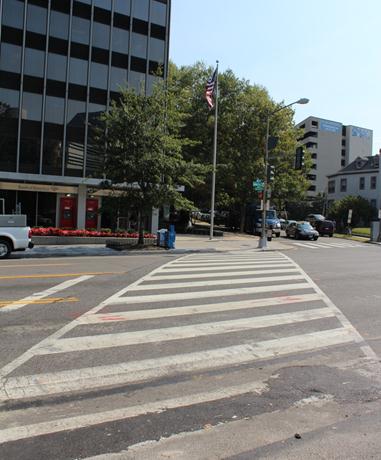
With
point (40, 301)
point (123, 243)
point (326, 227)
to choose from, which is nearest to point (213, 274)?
point (40, 301)

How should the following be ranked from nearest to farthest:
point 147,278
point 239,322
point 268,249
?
point 239,322 → point 147,278 → point 268,249

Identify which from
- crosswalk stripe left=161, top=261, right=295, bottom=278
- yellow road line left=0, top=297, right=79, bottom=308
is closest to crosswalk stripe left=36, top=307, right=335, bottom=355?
yellow road line left=0, top=297, right=79, bottom=308

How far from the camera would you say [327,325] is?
27.6 feet

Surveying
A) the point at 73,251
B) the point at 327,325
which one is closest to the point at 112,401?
the point at 327,325

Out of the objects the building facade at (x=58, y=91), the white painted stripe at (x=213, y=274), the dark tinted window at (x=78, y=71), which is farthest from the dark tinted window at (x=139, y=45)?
the white painted stripe at (x=213, y=274)

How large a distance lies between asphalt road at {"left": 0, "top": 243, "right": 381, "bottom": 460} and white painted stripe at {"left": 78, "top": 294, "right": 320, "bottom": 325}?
4 centimetres

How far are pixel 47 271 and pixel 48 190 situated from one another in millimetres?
19165

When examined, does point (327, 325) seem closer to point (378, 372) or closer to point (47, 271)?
point (378, 372)

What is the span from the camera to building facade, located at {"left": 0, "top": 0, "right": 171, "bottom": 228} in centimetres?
3120

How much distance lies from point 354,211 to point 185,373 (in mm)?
63869

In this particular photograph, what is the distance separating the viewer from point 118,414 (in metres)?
4.47

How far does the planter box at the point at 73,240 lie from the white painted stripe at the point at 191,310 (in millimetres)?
16336

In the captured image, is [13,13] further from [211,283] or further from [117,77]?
[211,283]

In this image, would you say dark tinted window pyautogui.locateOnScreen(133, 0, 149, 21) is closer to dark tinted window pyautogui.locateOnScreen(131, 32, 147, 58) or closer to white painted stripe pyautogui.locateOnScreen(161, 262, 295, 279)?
dark tinted window pyautogui.locateOnScreen(131, 32, 147, 58)
